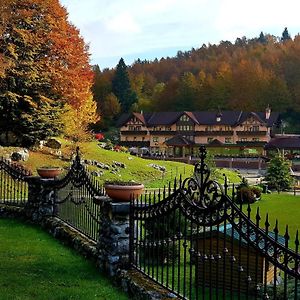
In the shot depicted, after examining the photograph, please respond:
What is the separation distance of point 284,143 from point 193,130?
16475mm

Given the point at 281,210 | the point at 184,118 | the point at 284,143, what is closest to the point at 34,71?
the point at 281,210

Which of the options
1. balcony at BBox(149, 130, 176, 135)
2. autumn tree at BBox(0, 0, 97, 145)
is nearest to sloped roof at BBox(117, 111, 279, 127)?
balcony at BBox(149, 130, 176, 135)

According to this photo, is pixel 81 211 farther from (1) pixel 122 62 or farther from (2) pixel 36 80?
(1) pixel 122 62

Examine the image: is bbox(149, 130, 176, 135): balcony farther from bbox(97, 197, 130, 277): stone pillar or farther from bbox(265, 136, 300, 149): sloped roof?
bbox(97, 197, 130, 277): stone pillar

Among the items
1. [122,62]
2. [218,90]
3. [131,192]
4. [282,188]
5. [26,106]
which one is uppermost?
[122,62]

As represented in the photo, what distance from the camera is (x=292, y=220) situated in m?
17.5

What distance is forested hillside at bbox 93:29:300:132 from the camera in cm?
9169

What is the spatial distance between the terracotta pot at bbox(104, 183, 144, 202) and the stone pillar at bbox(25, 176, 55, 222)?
14.7 feet

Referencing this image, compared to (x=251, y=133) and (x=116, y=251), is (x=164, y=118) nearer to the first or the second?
(x=251, y=133)

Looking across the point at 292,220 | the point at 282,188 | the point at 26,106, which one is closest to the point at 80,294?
the point at 292,220

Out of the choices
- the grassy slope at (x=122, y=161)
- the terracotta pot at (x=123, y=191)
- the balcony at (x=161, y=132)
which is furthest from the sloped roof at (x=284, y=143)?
the terracotta pot at (x=123, y=191)

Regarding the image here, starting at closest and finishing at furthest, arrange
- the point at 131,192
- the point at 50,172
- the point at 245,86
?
1. the point at 131,192
2. the point at 50,172
3. the point at 245,86

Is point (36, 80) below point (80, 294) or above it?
above

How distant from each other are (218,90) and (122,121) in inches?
960
